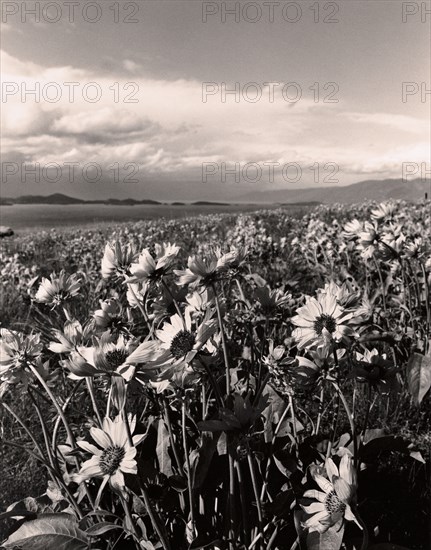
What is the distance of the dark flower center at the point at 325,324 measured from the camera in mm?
1483

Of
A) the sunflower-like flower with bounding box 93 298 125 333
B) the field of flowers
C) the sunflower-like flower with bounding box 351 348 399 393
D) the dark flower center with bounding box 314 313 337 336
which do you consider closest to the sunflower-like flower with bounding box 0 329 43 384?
the field of flowers

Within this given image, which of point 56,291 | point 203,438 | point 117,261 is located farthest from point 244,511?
point 56,291

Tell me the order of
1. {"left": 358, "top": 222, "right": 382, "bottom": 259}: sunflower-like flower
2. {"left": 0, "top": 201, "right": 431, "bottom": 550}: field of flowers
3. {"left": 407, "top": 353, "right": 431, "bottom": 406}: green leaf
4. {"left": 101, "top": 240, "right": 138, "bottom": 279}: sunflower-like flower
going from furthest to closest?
{"left": 358, "top": 222, "right": 382, "bottom": 259}: sunflower-like flower
{"left": 407, "top": 353, "right": 431, "bottom": 406}: green leaf
{"left": 101, "top": 240, "right": 138, "bottom": 279}: sunflower-like flower
{"left": 0, "top": 201, "right": 431, "bottom": 550}: field of flowers

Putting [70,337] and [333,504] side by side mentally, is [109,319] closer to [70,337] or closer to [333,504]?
[70,337]

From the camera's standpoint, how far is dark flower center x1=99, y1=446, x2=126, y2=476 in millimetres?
1236

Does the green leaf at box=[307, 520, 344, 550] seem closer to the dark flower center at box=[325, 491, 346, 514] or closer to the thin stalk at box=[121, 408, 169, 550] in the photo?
the dark flower center at box=[325, 491, 346, 514]

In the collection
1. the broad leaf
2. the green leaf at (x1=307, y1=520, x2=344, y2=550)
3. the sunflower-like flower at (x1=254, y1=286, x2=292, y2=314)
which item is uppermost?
the sunflower-like flower at (x1=254, y1=286, x2=292, y2=314)

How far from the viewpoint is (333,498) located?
4.54ft

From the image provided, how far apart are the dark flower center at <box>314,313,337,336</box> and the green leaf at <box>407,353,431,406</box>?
834 mm

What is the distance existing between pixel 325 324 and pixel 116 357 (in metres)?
0.58

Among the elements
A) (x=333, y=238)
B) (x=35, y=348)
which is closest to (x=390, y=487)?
(x=35, y=348)

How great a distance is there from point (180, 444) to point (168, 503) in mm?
300

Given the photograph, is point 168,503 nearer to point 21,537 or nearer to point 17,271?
point 21,537

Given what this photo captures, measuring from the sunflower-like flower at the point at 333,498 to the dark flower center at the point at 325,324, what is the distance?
330mm
